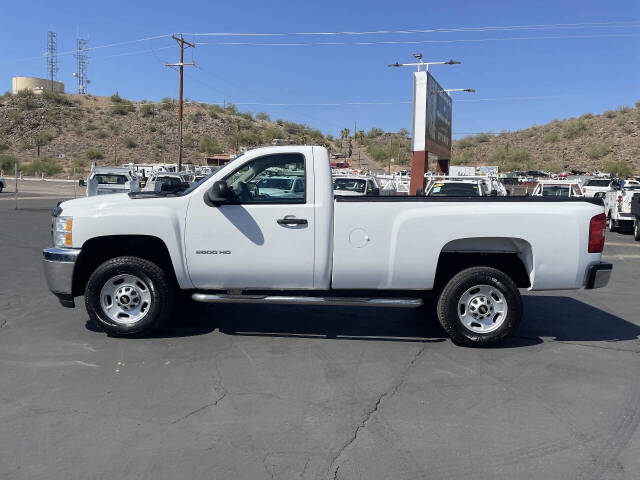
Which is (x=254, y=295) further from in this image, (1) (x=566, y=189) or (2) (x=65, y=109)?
(2) (x=65, y=109)

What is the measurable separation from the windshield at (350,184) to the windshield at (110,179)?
7.89 meters

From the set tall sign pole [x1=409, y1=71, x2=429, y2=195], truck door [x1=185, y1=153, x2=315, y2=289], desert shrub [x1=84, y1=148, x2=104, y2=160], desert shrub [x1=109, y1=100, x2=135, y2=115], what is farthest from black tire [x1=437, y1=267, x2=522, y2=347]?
desert shrub [x1=109, y1=100, x2=135, y2=115]

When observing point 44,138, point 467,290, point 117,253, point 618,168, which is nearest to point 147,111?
point 44,138

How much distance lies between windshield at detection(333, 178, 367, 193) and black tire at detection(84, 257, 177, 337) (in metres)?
14.9

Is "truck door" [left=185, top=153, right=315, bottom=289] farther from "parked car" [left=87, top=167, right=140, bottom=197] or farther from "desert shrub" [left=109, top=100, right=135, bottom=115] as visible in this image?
"desert shrub" [left=109, top=100, right=135, bottom=115]

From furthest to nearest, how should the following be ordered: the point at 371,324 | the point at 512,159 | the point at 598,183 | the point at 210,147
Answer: the point at 512,159
the point at 210,147
the point at 598,183
the point at 371,324

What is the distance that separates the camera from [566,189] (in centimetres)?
2189

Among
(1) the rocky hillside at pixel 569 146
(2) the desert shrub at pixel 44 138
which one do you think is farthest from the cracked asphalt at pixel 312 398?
(2) the desert shrub at pixel 44 138

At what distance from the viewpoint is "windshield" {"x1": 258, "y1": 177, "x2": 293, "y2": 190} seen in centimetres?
643

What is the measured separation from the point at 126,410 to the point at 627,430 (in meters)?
3.74

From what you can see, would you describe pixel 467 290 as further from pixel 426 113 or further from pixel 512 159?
pixel 512 159

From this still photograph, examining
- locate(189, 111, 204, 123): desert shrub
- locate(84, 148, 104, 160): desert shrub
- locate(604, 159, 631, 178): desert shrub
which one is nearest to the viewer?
locate(604, 159, 631, 178): desert shrub

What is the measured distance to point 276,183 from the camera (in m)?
6.53

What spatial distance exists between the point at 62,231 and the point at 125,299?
98cm
